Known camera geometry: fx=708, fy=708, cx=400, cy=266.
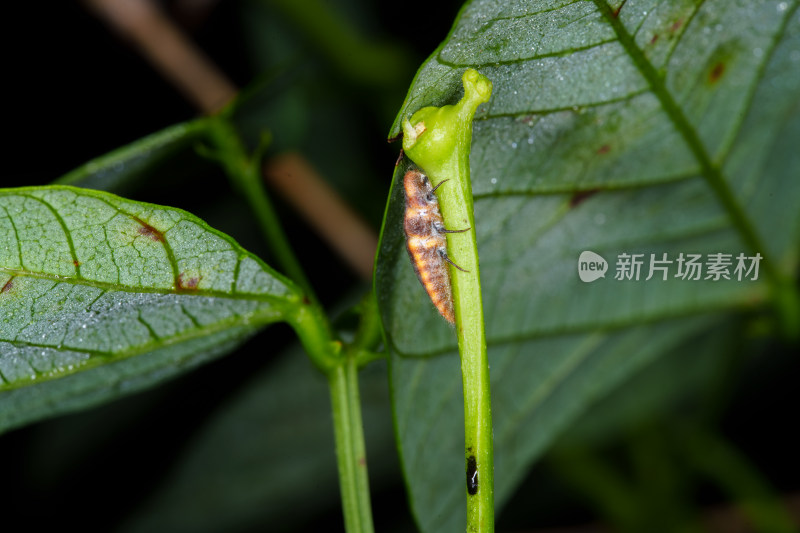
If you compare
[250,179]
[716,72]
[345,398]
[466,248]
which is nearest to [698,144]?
[716,72]

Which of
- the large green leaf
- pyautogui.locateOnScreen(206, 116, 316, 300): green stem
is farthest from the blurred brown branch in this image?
the large green leaf

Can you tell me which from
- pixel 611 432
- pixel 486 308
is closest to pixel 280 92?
pixel 486 308

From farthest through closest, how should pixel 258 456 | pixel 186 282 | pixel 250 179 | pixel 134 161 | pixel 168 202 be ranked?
pixel 258 456, pixel 168 202, pixel 250 179, pixel 134 161, pixel 186 282

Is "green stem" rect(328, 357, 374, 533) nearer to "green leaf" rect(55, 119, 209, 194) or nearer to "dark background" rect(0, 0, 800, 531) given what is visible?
"green leaf" rect(55, 119, 209, 194)

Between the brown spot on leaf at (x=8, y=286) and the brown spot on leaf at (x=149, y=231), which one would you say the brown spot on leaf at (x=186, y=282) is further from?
the brown spot on leaf at (x=8, y=286)

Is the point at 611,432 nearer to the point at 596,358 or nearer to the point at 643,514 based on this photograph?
the point at 643,514

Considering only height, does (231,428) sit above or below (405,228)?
below

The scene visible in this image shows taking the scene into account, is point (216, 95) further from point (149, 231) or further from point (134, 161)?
point (149, 231)

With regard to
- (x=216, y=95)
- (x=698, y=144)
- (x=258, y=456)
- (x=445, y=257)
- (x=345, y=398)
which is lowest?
(x=258, y=456)
